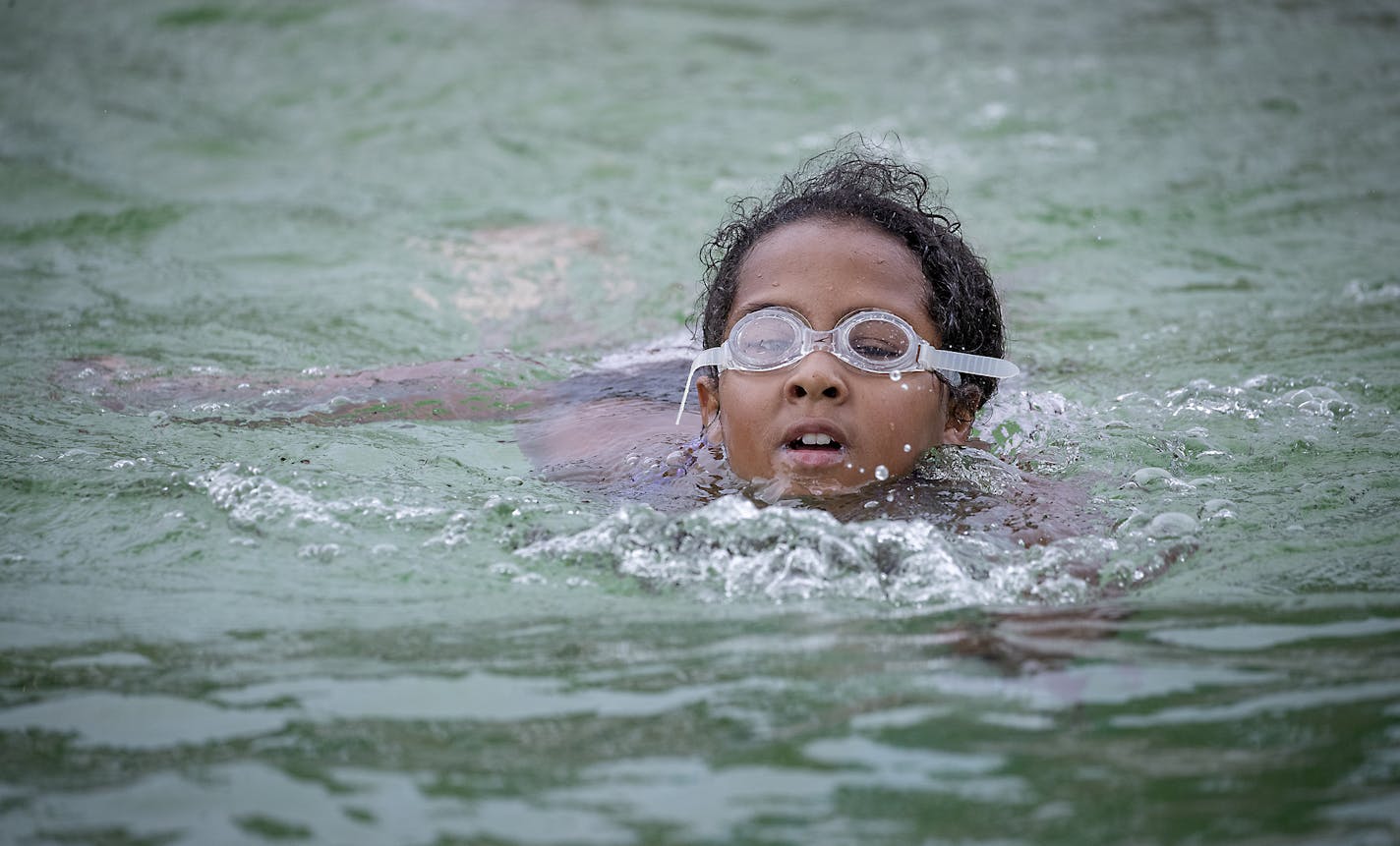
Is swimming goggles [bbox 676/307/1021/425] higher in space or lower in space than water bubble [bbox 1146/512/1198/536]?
higher

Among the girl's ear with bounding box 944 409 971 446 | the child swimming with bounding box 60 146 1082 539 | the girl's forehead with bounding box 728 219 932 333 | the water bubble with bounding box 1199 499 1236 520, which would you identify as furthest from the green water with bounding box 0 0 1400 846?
the girl's forehead with bounding box 728 219 932 333

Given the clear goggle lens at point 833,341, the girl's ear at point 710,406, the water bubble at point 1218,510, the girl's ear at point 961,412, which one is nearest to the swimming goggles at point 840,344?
the clear goggle lens at point 833,341

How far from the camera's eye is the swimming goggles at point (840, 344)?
4.00 m

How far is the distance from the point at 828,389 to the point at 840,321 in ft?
0.80

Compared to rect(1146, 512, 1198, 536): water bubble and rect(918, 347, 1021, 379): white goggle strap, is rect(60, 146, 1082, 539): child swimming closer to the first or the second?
rect(918, 347, 1021, 379): white goggle strap

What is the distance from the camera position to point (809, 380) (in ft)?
12.7

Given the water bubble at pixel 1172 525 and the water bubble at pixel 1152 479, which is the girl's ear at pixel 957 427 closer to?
the water bubble at pixel 1152 479

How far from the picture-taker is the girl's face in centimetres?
391

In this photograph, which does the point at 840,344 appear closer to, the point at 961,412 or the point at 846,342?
the point at 846,342

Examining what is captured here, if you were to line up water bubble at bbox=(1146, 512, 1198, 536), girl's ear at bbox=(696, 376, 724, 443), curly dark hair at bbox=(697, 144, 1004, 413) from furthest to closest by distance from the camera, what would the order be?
1. girl's ear at bbox=(696, 376, 724, 443)
2. curly dark hair at bbox=(697, 144, 1004, 413)
3. water bubble at bbox=(1146, 512, 1198, 536)

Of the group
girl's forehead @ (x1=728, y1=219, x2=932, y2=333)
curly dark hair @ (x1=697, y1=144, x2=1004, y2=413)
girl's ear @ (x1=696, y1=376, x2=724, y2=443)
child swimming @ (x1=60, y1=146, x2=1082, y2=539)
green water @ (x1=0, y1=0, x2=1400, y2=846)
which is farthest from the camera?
girl's ear @ (x1=696, y1=376, x2=724, y2=443)

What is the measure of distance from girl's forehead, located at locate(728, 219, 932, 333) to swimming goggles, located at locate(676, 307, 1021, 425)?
0.15 feet

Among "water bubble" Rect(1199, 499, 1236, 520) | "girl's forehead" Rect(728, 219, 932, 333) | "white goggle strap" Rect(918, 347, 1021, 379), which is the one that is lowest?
"water bubble" Rect(1199, 499, 1236, 520)

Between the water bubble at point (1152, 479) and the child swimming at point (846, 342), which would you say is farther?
the water bubble at point (1152, 479)
